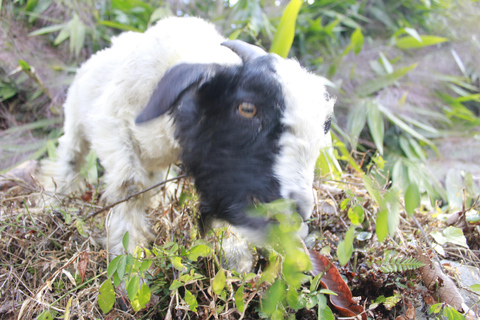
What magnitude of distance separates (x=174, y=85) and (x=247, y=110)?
0.34 metres

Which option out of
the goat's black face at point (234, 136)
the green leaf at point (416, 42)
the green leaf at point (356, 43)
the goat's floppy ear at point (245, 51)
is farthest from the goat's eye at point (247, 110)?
the green leaf at point (416, 42)

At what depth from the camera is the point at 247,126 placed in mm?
1424

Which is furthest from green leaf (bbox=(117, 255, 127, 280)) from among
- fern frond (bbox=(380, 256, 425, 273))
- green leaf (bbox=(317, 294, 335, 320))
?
fern frond (bbox=(380, 256, 425, 273))

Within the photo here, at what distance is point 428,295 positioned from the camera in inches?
58.2

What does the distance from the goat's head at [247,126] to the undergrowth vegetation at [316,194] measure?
0.53ft

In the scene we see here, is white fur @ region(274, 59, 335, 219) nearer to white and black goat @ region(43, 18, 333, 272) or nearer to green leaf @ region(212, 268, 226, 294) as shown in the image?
white and black goat @ region(43, 18, 333, 272)

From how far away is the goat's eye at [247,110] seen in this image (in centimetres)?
143

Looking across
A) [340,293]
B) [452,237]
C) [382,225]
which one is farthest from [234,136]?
[452,237]

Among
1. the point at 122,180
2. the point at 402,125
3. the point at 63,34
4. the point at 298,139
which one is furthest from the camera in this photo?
the point at 63,34

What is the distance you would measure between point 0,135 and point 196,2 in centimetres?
318

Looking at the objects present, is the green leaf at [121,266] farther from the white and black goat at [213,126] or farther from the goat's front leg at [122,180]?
the goat's front leg at [122,180]

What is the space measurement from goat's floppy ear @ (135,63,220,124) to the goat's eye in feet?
0.66

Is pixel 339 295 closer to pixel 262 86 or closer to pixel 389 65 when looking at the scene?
pixel 262 86

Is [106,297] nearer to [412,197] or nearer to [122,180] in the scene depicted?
[122,180]
